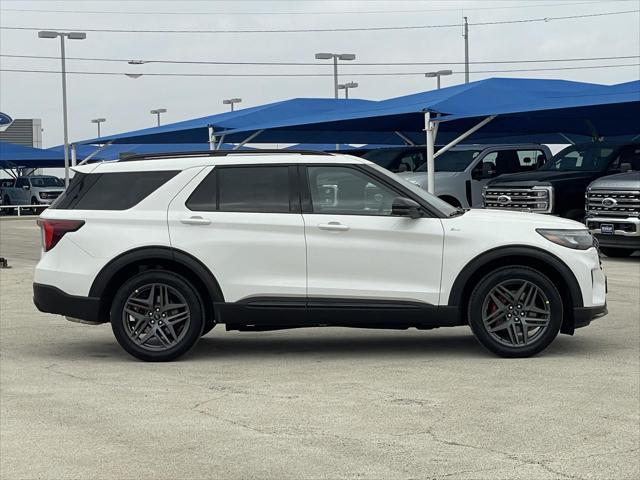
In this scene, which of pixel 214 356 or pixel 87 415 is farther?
pixel 214 356

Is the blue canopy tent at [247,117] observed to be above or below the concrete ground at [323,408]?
above

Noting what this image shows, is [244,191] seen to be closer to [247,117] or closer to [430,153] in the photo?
[430,153]

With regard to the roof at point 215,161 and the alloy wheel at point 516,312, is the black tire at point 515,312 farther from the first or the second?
the roof at point 215,161

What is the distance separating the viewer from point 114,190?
964 cm

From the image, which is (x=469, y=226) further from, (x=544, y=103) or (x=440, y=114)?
(x=440, y=114)

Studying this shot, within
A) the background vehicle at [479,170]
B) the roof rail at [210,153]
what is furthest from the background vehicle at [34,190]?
the roof rail at [210,153]

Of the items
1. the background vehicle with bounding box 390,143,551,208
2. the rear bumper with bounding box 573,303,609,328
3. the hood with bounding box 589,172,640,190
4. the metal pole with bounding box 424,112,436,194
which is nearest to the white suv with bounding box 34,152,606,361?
the rear bumper with bounding box 573,303,609,328

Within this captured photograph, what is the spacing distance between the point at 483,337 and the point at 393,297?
2.63ft

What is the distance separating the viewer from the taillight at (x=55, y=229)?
9.54 metres

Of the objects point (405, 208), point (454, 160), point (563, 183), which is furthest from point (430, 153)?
point (405, 208)

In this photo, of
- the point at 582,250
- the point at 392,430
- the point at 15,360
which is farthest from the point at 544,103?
the point at 392,430

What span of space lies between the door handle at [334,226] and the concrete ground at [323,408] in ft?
3.60

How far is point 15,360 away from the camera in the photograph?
31.8 feet

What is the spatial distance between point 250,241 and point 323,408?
7.44 feet
